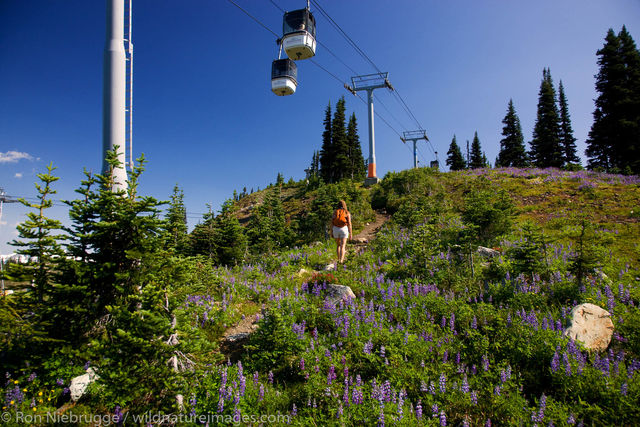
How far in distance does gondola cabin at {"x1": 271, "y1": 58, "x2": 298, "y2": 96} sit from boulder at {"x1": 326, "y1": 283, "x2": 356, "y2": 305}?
32.2ft

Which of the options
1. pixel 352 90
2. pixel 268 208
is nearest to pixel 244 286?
pixel 268 208

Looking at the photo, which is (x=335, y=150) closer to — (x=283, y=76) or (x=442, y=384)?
(x=283, y=76)

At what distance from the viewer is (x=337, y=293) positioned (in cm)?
652

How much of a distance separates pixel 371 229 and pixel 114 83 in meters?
13.3

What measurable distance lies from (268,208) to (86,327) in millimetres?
17898

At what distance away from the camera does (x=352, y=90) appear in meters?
28.1

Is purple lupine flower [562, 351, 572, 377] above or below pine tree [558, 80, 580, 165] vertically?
below

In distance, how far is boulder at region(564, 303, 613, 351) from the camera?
415cm

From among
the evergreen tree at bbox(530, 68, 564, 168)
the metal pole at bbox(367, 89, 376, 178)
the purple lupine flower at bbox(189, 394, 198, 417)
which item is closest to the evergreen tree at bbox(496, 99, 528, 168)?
the evergreen tree at bbox(530, 68, 564, 168)

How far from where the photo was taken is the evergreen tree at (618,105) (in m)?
30.2

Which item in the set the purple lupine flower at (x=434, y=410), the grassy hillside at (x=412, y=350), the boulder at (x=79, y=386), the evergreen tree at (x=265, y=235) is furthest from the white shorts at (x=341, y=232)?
the boulder at (x=79, y=386)

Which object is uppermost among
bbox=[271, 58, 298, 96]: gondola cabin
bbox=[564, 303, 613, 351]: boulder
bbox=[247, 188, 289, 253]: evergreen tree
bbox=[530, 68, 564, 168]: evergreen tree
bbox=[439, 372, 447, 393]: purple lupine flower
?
bbox=[530, 68, 564, 168]: evergreen tree

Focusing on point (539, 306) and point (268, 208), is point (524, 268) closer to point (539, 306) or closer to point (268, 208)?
point (539, 306)

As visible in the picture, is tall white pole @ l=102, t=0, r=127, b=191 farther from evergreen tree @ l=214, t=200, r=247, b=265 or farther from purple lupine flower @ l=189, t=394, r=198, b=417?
evergreen tree @ l=214, t=200, r=247, b=265
